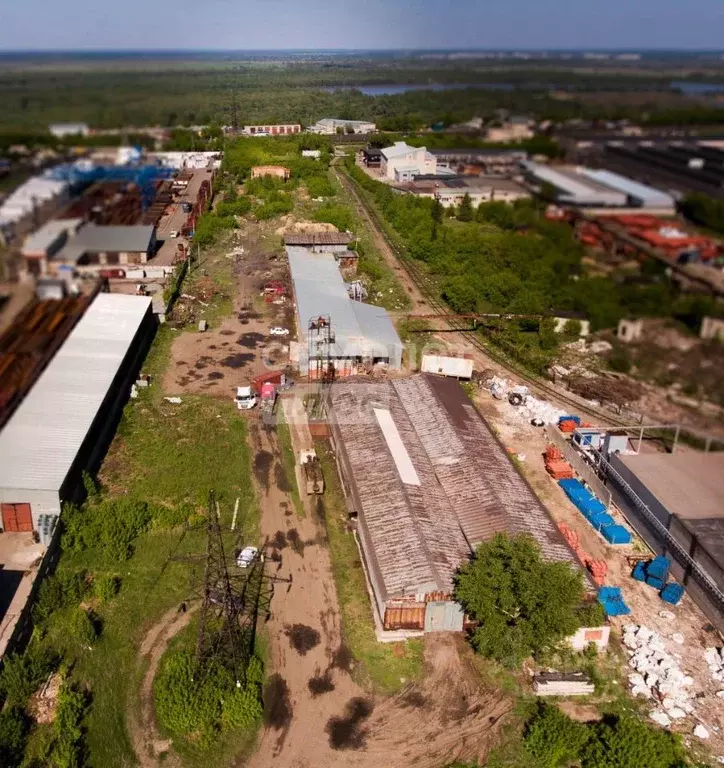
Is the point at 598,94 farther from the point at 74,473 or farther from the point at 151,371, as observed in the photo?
the point at 151,371

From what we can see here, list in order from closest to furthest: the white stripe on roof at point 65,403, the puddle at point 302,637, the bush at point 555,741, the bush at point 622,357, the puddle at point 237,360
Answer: the bush at point 622,357 → the bush at point 555,741 → the puddle at point 302,637 → the white stripe on roof at point 65,403 → the puddle at point 237,360

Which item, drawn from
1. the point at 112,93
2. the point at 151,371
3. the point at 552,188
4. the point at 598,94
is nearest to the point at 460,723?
the point at 552,188

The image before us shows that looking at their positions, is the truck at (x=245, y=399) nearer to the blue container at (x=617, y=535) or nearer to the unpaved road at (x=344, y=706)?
the unpaved road at (x=344, y=706)

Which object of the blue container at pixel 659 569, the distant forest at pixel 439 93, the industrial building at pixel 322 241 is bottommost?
the blue container at pixel 659 569

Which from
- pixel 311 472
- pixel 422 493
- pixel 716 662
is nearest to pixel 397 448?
pixel 422 493

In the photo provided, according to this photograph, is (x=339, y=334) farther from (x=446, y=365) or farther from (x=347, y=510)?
(x=347, y=510)

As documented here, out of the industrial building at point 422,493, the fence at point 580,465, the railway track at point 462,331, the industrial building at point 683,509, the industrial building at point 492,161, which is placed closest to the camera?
the industrial building at point 492,161

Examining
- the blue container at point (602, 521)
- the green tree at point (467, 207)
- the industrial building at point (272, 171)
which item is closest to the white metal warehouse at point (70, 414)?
the green tree at point (467, 207)
